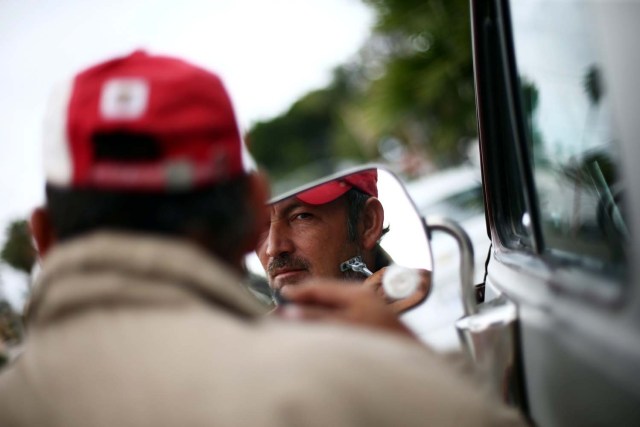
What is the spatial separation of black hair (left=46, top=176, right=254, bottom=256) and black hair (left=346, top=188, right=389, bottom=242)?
A: 3.65ft

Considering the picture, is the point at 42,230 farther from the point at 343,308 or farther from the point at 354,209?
the point at 354,209

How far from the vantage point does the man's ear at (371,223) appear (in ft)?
7.20

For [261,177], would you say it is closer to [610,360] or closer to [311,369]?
[311,369]

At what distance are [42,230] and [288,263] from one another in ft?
3.71

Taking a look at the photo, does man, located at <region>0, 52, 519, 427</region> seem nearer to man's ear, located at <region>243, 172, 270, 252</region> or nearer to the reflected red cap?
man's ear, located at <region>243, 172, 270, 252</region>

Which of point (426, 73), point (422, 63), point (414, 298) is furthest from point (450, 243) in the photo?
point (414, 298)

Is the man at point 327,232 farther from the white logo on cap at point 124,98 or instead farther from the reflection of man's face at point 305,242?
the white logo on cap at point 124,98

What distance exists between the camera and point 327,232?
2244mm

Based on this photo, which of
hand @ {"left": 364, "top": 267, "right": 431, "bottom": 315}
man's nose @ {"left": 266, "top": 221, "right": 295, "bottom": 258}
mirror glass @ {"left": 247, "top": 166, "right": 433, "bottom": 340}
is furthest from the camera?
man's nose @ {"left": 266, "top": 221, "right": 295, "bottom": 258}

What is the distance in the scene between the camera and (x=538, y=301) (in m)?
1.33

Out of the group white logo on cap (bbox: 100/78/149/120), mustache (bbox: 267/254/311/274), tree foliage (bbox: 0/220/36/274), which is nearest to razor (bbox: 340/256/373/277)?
mustache (bbox: 267/254/311/274)

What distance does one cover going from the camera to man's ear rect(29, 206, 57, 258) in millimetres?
1210

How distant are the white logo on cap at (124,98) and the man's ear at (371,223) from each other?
1.20 m

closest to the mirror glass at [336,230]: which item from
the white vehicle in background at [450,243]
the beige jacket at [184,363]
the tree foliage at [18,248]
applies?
the white vehicle in background at [450,243]
